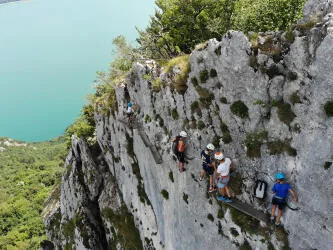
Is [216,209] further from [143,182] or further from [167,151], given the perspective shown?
[143,182]

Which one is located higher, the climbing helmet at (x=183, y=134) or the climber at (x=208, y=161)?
the climbing helmet at (x=183, y=134)

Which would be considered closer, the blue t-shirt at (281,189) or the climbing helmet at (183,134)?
the blue t-shirt at (281,189)

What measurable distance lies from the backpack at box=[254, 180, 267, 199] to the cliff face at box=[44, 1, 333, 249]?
0.95ft

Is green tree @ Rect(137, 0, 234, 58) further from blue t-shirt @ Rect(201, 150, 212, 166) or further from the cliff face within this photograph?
blue t-shirt @ Rect(201, 150, 212, 166)

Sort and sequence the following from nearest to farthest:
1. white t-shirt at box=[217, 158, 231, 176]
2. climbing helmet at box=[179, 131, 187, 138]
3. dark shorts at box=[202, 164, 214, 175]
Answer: white t-shirt at box=[217, 158, 231, 176], dark shorts at box=[202, 164, 214, 175], climbing helmet at box=[179, 131, 187, 138]

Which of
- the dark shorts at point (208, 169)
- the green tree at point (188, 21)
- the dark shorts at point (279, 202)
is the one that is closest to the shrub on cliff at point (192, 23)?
the green tree at point (188, 21)

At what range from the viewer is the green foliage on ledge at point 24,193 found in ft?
272

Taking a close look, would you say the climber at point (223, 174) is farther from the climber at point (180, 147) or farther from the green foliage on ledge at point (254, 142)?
the climber at point (180, 147)

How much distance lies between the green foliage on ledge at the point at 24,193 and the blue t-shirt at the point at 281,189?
51.3 metres

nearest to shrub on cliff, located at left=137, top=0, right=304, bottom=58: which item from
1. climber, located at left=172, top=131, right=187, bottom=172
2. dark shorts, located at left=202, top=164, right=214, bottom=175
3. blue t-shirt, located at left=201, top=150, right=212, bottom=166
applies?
climber, located at left=172, top=131, right=187, bottom=172

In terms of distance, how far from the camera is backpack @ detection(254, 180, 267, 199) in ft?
39.1

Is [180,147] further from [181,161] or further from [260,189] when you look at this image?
[260,189]

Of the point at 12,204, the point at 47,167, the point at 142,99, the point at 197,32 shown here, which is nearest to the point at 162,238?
the point at 142,99

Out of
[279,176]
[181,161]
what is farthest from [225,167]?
[181,161]
